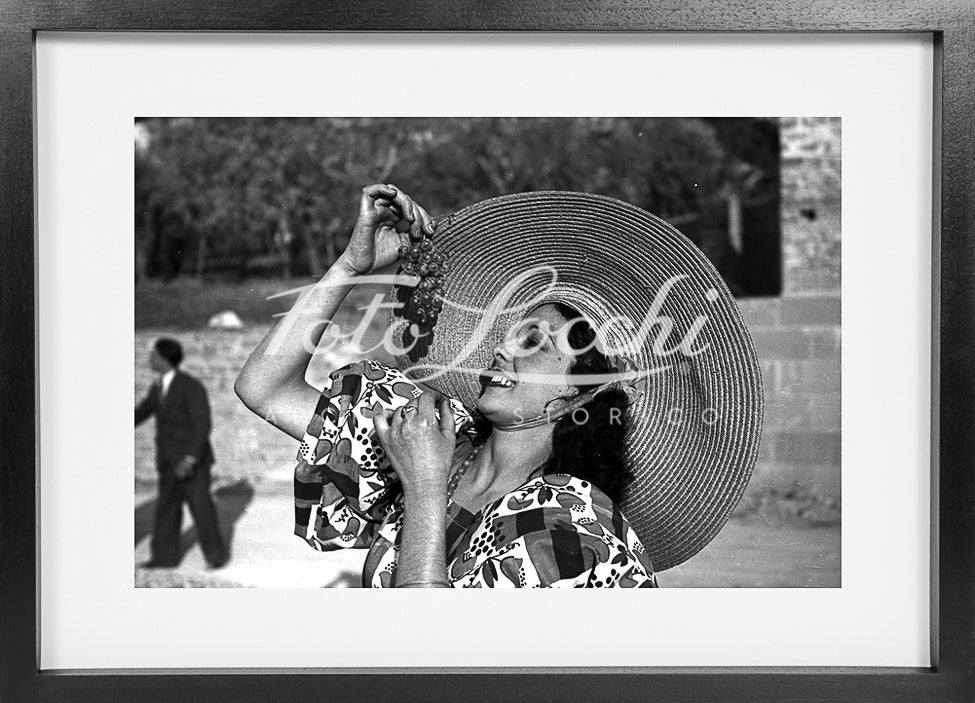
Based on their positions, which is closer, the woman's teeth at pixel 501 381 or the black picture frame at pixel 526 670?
the black picture frame at pixel 526 670

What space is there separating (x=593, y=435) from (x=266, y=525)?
672mm

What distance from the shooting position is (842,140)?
2.18 m

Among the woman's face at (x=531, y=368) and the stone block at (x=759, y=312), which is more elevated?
the stone block at (x=759, y=312)

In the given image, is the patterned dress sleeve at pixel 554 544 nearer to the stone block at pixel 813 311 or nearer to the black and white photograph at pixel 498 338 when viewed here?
the black and white photograph at pixel 498 338

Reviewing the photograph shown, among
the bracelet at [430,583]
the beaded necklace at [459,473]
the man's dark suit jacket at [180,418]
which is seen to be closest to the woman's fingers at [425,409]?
the beaded necklace at [459,473]

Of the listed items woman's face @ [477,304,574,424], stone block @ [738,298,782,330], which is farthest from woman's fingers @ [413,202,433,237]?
stone block @ [738,298,782,330]

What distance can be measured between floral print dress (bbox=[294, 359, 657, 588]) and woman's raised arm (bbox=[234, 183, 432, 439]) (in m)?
0.06

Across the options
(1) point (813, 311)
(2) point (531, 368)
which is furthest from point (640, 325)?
(1) point (813, 311)

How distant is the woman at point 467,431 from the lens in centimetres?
217

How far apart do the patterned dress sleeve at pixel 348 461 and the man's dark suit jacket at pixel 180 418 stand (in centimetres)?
20

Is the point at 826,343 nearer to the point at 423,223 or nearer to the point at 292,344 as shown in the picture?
the point at 423,223

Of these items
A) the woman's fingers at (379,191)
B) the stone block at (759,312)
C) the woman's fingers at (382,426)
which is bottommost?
the woman's fingers at (382,426)

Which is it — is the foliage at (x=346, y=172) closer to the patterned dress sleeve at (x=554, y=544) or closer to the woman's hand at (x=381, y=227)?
the woman's hand at (x=381, y=227)

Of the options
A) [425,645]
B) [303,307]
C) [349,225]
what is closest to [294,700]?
[425,645]
